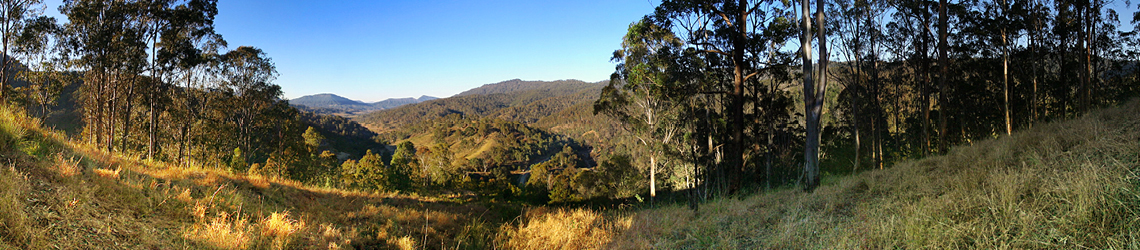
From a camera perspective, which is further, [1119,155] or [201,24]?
[201,24]

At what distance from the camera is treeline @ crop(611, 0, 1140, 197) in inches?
475

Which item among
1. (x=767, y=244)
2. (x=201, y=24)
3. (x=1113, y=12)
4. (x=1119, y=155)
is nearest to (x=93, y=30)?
(x=201, y=24)

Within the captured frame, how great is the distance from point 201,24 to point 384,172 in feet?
64.1

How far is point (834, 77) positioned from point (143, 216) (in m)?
26.3

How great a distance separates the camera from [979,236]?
2.82 metres

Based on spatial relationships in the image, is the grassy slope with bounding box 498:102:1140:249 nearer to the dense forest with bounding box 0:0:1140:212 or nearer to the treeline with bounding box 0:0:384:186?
the dense forest with bounding box 0:0:1140:212

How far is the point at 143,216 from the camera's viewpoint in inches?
141

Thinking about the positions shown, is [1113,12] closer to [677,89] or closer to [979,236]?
[677,89]

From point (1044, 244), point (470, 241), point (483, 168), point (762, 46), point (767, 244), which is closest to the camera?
point (1044, 244)

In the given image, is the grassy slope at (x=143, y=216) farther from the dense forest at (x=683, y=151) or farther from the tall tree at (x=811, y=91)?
the tall tree at (x=811, y=91)

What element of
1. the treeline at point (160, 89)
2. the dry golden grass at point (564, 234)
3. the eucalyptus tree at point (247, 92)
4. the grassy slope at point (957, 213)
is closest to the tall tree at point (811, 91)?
the grassy slope at point (957, 213)

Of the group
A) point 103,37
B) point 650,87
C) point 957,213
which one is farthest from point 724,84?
point 103,37

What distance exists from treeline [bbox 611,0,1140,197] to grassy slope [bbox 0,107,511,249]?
23.3 feet

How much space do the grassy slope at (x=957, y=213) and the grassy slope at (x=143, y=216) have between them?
67.3 inches
